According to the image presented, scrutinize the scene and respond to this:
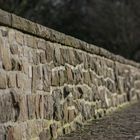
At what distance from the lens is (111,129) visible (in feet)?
21.9

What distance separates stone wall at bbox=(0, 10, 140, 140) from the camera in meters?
4.77

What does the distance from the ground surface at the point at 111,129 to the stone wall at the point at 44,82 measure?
16cm

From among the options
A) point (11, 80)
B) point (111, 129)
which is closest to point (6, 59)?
point (11, 80)

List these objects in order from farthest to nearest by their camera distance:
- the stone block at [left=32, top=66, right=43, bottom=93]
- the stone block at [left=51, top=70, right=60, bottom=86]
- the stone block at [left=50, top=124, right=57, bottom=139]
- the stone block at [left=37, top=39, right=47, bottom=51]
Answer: the stone block at [left=51, top=70, right=60, bottom=86]
the stone block at [left=50, top=124, right=57, bottom=139]
the stone block at [left=37, top=39, right=47, bottom=51]
the stone block at [left=32, top=66, right=43, bottom=93]

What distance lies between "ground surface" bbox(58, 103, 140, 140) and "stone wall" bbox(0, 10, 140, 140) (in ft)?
0.53

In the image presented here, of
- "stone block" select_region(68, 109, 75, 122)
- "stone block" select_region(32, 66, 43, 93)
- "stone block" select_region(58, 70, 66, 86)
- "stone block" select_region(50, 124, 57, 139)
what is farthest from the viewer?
"stone block" select_region(68, 109, 75, 122)

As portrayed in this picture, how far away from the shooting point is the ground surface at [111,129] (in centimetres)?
603

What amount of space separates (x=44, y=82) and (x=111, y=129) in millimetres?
1367

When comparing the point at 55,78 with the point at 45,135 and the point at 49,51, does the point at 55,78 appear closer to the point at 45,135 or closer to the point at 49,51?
the point at 49,51

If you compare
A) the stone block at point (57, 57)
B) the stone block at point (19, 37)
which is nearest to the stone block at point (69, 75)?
the stone block at point (57, 57)

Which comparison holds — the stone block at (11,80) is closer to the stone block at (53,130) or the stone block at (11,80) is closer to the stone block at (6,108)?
the stone block at (6,108)

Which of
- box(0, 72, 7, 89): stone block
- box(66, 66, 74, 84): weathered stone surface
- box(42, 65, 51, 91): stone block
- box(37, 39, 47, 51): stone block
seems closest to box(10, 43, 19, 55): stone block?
box(0, 72, 7, 89): stone block

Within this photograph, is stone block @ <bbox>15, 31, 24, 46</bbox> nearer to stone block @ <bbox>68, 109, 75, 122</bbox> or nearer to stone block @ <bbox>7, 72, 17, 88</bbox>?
stone block @ <bbox>7, 72, 17, 88</bbox>

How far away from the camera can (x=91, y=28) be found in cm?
2423
